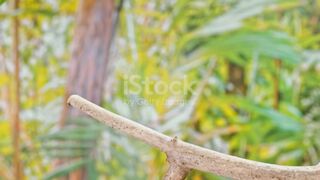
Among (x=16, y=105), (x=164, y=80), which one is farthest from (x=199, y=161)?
(x=16, y=105)

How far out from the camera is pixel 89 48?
0.46m

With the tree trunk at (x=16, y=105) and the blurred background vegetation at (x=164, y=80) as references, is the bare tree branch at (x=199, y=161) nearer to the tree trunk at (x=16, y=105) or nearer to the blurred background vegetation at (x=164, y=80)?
the blurred background vegetation at (x=164, y=80)

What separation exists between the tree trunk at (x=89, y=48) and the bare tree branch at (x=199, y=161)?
1.13ft

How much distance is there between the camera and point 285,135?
66cm

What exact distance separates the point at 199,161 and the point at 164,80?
23cm

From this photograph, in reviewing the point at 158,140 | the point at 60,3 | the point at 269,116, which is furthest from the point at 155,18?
the point at 158,140

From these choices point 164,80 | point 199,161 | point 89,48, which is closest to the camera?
point 199,161

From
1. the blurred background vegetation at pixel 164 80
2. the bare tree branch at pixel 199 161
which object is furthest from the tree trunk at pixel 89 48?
the bare tree branch at pixel 199 161

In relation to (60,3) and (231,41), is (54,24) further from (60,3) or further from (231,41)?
(231,41)

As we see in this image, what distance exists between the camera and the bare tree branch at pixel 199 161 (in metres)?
0.10

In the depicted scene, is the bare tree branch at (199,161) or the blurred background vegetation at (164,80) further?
the blurred background vegetation at (164,80)

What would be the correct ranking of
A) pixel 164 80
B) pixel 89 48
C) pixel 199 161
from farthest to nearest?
pixel 89 48 → pixel 164 80 → pixel 199 161

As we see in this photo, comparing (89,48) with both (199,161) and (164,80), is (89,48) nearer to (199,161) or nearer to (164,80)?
(164,80)

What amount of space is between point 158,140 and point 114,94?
0.42 m
